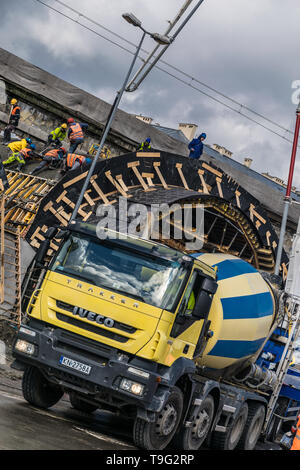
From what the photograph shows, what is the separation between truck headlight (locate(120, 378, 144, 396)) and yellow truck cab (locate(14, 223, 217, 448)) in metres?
0.01

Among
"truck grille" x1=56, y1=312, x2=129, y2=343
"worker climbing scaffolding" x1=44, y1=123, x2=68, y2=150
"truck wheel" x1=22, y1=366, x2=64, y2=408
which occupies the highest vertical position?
"worker climbing scaffolding" x1=44, y1=123, x2=68, y2=150

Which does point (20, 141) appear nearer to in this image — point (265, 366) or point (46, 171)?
point (46, 171)

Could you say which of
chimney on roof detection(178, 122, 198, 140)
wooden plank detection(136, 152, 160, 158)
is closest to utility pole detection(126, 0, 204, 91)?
wooden plank detection(136, 152, 160, 158)

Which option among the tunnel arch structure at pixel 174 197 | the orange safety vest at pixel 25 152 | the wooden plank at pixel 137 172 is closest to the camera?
the tunnel arch structure at pixel 174 197

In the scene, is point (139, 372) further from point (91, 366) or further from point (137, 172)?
point (137, 172)

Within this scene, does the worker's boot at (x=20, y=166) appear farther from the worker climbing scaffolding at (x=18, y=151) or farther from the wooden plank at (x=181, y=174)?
the wooden plank at (x=181, y=174)

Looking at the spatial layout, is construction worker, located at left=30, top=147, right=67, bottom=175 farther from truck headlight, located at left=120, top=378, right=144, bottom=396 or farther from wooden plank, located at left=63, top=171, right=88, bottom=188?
truck headlight, located at left=120, top=378, right=144, bottom=396

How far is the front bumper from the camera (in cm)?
1055

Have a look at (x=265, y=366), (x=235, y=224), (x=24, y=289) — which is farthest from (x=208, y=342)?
(x=235, y=224)

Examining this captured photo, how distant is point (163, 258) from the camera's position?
11.0m

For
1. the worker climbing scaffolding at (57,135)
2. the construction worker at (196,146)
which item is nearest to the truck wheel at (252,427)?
the construction worker at (196,146)

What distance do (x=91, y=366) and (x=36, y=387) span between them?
184 cm

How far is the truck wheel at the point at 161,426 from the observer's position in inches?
426

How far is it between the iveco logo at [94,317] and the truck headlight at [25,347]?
2.83 ft
